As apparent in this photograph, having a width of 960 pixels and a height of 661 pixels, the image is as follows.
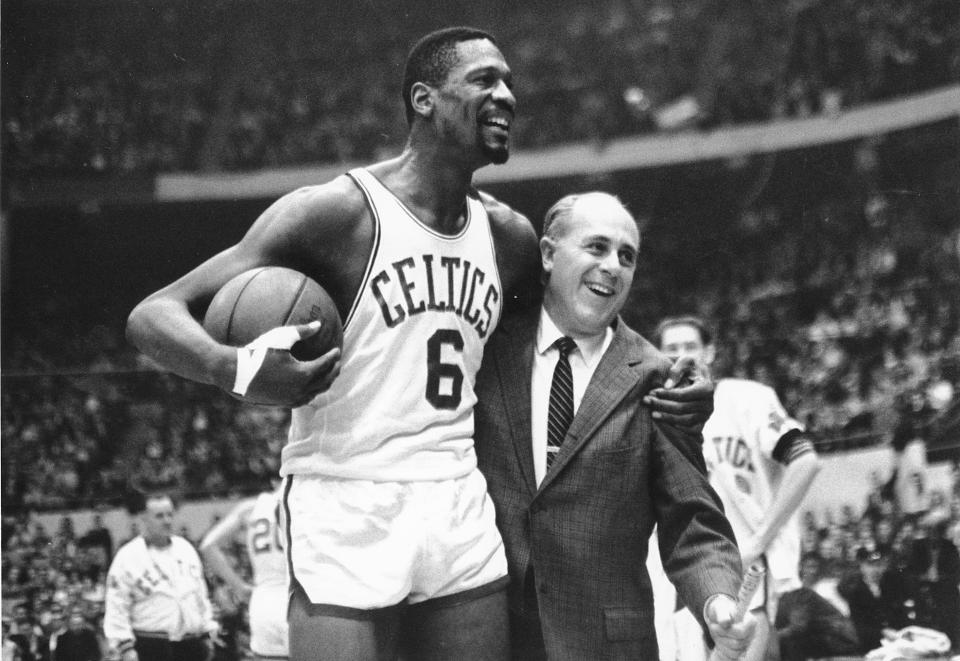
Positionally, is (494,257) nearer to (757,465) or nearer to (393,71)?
(757,465)

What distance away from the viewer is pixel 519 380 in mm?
2484

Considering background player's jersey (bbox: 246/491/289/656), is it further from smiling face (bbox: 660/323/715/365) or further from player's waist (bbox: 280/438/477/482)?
player's waist (bbox: 280/438/477/482)

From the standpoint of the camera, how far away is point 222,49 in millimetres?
10500

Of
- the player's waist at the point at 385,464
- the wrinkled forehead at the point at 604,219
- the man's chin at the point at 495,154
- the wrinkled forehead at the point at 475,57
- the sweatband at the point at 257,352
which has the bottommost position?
the player's waist at the point at 385,464

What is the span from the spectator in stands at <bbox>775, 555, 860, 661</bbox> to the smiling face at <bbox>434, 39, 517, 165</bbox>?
122 inches

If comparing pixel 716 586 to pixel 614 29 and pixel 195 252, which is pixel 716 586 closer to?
pixel 195 252

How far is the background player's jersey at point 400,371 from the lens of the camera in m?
2.22

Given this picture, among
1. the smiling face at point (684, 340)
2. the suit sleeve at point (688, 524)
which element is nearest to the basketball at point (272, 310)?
the suit sleeve at point (688, 524)

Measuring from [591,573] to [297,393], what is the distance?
817mm

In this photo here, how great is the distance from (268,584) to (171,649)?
6.75 feet

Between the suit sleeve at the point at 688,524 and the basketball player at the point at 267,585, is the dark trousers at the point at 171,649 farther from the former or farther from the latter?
the suit sleeve at the point at 688,524

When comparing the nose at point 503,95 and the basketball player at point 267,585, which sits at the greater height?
the nose at point 503,95

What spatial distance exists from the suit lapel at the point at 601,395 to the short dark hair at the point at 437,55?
0.73 meters

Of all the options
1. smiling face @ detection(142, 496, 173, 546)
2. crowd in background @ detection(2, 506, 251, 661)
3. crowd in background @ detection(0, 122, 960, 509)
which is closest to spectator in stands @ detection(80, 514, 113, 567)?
crowd in background @ detection(2, 506, 251, 661)
